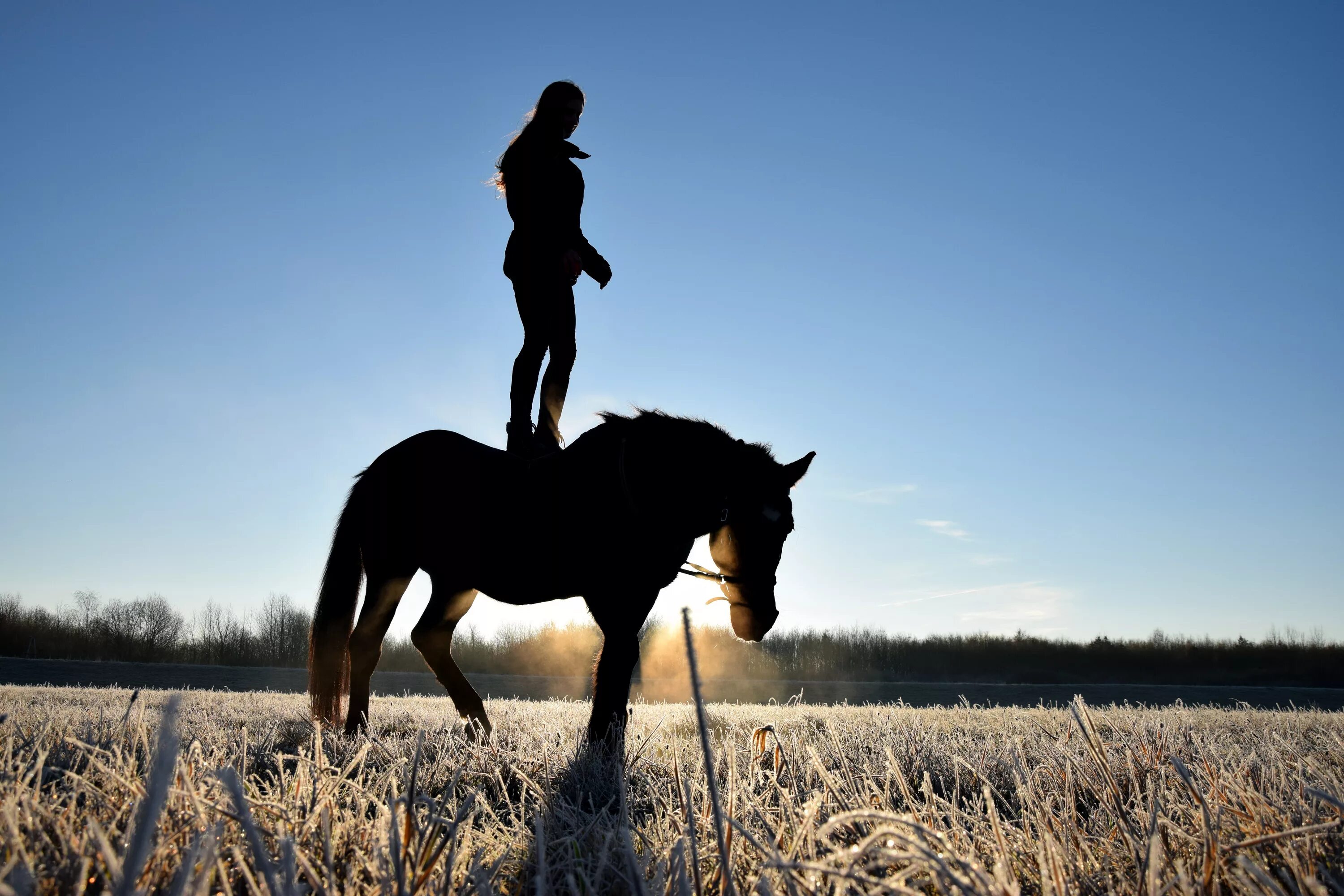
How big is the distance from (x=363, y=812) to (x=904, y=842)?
1.24 meters

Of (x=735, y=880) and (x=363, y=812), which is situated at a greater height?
(x=363, y=812)

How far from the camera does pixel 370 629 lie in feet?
17.0

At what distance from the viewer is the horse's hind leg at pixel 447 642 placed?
496 centimetres

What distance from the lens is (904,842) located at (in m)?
0.97

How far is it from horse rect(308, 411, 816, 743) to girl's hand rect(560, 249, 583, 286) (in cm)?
Result: 99

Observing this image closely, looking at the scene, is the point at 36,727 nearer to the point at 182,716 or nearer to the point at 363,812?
the point at 182,716

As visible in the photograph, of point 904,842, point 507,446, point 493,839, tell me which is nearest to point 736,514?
point 507,446

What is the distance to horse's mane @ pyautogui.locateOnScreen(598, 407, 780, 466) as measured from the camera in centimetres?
471

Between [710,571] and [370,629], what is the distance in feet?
7.80

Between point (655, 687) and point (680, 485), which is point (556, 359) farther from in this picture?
point (655, 687)

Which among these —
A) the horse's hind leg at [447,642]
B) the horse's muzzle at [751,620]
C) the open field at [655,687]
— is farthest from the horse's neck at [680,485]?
the open field at [655,687]

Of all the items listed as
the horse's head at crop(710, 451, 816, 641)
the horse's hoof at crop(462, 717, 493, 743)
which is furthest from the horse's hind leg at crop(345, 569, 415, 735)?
the horse's head at crop(710, 451, 816, 641)

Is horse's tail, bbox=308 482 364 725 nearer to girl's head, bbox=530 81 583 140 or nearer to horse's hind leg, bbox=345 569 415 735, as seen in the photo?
horse's hind leg, bbox=345 569 415 735

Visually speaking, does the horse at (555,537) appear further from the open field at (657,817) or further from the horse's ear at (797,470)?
the open field at (657,817)
